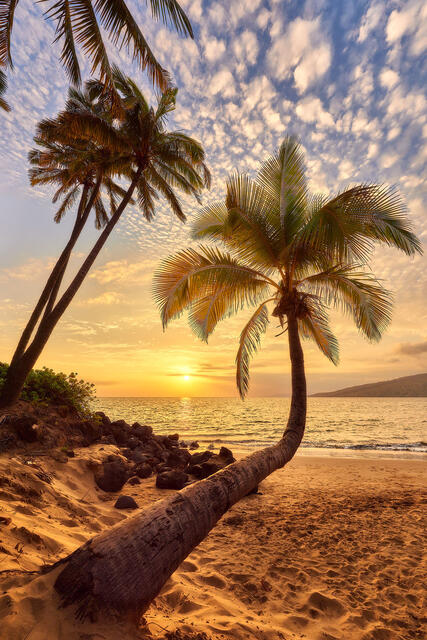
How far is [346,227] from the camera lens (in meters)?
6.21

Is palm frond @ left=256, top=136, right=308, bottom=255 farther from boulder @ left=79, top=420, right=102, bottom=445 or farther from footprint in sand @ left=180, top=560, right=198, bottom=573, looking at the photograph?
boulder @ left=79, top=420, right=102, bottom=445

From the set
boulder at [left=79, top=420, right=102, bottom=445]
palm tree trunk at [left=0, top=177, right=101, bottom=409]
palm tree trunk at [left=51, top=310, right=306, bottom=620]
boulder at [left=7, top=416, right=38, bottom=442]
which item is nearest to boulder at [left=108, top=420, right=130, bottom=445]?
boulder at [left=79, top=420, right=102, bottom=445]

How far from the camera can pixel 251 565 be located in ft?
13.2

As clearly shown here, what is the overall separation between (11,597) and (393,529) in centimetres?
567

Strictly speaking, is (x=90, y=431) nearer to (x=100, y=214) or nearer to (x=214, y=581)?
(x=214, y=581)

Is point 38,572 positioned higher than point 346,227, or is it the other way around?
point 346,227

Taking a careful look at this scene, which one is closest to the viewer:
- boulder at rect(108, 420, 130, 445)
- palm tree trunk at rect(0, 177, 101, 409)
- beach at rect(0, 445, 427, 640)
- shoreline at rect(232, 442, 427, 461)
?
A: beach at rect(0, 445, 427, 640)

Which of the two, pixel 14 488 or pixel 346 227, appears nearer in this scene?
pixel 14 488

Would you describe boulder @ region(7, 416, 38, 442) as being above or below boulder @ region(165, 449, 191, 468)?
above

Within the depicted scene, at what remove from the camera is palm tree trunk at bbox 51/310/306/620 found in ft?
6.88

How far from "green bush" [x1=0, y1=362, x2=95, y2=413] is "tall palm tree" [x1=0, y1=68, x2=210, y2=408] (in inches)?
31.0

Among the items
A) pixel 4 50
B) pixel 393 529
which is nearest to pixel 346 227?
pixel 393 529

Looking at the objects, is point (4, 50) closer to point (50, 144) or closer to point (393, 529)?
point (50, 144)

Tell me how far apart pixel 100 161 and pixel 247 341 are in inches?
348
